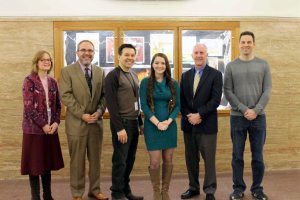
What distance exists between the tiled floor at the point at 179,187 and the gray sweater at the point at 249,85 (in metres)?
0.98

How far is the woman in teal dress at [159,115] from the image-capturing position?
3789mm

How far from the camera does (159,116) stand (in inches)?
150

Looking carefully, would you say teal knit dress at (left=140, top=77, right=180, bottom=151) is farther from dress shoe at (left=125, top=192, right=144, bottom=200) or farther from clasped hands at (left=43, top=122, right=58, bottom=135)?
clasped hands at (left=43, top=122, right=58, bottom=135)

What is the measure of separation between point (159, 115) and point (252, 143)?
1.07 metres

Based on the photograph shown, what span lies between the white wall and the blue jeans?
5.65ft

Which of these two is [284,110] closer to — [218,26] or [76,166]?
[218,26]

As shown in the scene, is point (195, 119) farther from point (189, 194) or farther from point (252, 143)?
point (189, 194)

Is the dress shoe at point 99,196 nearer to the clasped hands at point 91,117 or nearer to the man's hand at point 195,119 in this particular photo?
the clasped hands at point 91,117

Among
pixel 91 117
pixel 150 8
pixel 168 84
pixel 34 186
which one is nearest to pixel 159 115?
pixel 168 84

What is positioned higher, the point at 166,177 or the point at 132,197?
the point at 166,177

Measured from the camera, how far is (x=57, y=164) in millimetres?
3869

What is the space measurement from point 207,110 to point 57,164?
1.59 m

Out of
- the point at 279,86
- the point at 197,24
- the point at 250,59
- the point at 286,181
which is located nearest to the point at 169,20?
the point at 197,24

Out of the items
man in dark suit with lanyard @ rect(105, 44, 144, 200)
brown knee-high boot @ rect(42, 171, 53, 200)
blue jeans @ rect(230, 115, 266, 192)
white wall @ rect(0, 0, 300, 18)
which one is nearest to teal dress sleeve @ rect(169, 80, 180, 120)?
man in dark suit with lanyard @ rect(105, 44, 144, 200)
